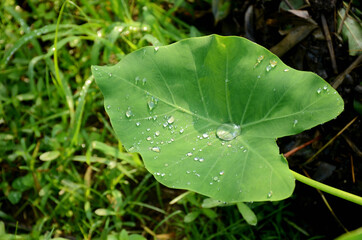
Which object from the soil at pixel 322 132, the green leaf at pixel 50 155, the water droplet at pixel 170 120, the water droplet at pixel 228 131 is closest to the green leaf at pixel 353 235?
the water droplet at pixel 228 131

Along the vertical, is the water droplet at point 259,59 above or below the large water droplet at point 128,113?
above

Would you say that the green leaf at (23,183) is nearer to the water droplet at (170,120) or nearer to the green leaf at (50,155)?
the green leaf at (50,155)

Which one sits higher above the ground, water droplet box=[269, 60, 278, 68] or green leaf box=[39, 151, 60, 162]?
water droplet box=[269, 60, 278, 68]

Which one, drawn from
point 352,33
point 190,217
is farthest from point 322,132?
point 190,217

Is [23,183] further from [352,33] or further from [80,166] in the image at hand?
[352,33]

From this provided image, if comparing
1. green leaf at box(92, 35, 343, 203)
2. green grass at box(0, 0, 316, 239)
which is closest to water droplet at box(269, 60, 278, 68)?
green leaf at box(92, 35, 343, 203)

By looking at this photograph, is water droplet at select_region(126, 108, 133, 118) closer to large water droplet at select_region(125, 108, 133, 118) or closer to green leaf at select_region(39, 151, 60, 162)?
large water droplet at select_region(125, 108, 133, 118)

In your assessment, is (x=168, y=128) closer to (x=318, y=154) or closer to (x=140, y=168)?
(x=140, y=168)
